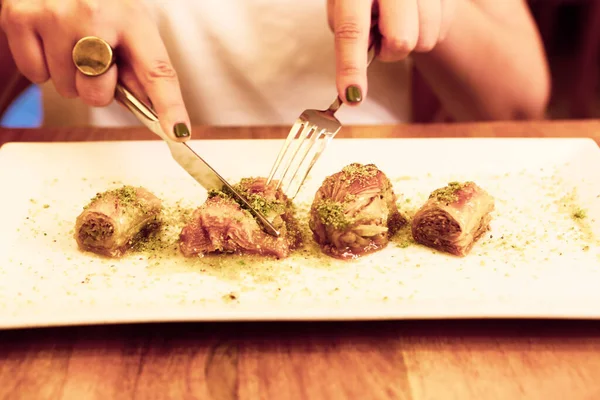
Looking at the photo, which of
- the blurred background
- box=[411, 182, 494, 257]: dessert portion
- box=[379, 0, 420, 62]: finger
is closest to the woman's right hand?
box=[379, 0, 420, 62]: finger

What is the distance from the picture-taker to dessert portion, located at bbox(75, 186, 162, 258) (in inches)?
62.8

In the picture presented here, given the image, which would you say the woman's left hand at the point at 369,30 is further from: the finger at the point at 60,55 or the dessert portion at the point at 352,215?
the finger at the point at 60,55

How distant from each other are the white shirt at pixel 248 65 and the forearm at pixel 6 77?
0.48ft

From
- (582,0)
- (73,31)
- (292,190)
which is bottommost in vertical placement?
(582,0)

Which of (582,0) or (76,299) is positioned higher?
(76,299)

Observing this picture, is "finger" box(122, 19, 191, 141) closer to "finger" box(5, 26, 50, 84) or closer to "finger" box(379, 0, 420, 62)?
"finger" box(5, 26, 50, 84)

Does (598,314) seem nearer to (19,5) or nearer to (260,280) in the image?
(260,280)

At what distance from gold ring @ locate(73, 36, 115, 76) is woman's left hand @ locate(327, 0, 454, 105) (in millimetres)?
635

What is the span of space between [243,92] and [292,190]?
3.68 feet

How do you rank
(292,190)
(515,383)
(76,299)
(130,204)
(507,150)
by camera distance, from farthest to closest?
(507,150)
(292,190)
(130,204)
(76,299)
(515,383)

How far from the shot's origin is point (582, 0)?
5867mm

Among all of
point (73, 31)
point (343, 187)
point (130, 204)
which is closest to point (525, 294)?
point (343, 187)

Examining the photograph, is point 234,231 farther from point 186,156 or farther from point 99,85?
point 99,85

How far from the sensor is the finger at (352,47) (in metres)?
1.72
